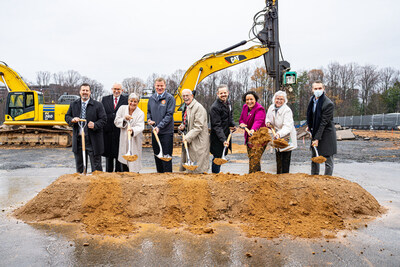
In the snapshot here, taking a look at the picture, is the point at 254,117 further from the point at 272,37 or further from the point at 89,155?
the point at 272,37

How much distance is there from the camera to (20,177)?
7492 millimetres

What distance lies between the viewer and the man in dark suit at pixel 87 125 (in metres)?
5.64

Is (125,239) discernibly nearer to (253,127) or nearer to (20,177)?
(253,127)

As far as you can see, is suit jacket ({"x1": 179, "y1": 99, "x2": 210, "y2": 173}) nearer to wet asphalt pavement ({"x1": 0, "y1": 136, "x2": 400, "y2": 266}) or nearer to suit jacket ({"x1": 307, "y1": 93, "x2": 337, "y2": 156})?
wet asphalt pavement ({"x1": 0, "y1": 136, "x2": 400, "y2": 266})

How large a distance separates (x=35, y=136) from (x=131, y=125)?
40.2ft

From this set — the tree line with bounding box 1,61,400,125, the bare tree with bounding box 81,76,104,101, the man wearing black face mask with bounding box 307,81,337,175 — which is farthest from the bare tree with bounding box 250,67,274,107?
the man wearing black face mask with bounding box 307,81,337,175

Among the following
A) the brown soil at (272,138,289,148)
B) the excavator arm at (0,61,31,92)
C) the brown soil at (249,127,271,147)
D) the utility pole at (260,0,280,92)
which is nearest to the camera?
the brown soil at (272,138,289,148)

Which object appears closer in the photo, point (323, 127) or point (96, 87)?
point (323, 127)

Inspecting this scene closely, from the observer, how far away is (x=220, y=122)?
18.1ft

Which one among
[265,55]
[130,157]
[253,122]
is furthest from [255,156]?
[265,55]

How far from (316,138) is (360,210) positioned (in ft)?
4.61

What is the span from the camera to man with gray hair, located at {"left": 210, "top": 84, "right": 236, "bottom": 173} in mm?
5453

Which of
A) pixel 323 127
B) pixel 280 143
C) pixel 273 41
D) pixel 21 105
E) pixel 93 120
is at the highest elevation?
pixel 273 41

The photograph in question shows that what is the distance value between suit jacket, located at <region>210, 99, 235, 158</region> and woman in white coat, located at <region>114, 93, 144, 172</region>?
134 cm
